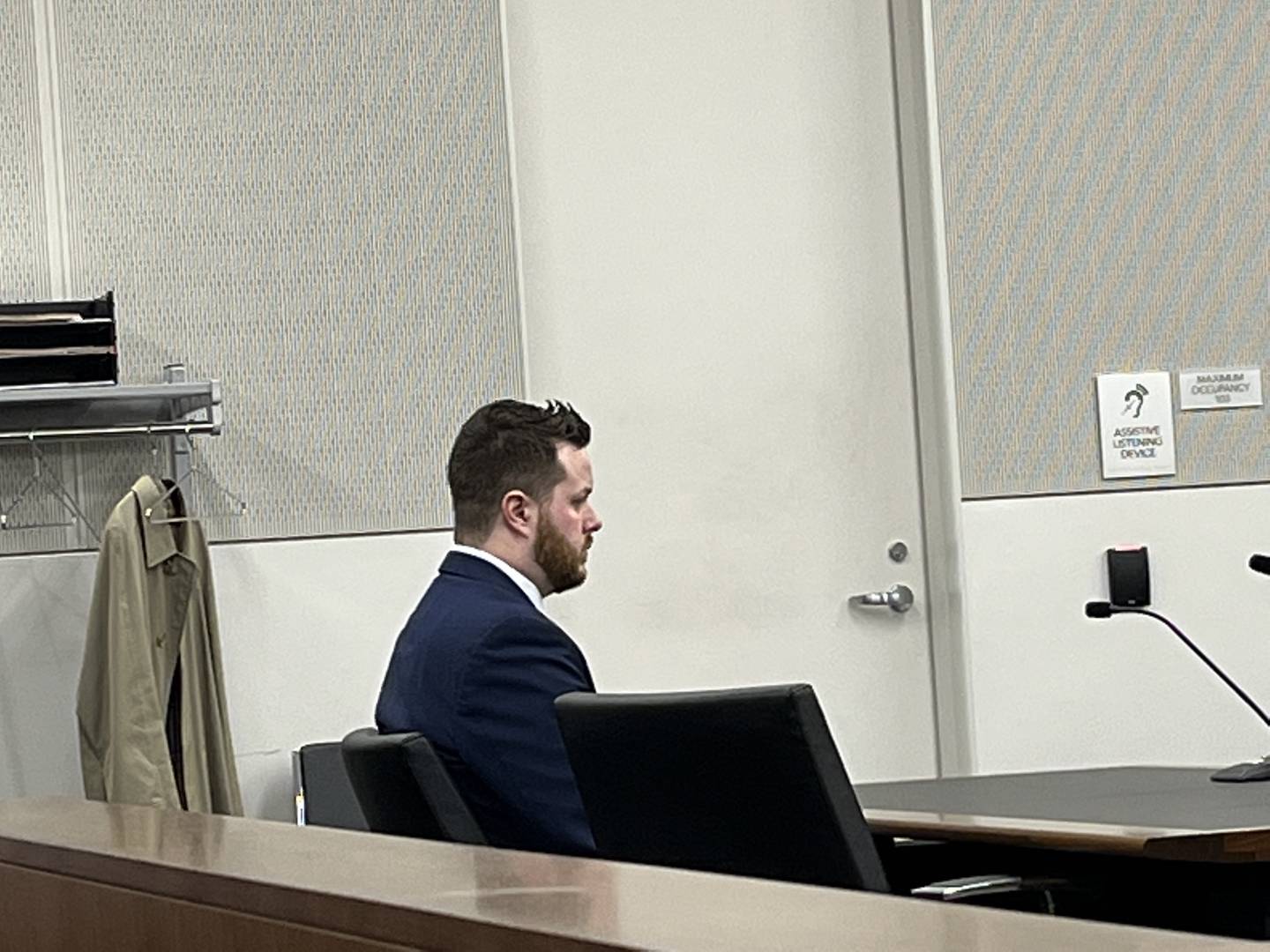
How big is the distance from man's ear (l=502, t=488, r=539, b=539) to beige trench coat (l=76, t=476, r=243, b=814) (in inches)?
37.5

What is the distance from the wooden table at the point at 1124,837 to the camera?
2490 mm

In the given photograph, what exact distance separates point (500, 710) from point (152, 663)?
131cm

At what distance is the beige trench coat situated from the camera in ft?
13.4

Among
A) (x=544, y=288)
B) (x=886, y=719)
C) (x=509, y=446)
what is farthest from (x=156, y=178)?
(x=886, y=719)

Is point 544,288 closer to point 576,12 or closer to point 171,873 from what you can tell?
point 576,12

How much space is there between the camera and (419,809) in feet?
8.70

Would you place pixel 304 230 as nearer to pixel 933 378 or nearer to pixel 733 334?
pixel 733 334

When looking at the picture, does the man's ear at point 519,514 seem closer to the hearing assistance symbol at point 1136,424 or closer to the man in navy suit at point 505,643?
the man in navy suit at point 505,643

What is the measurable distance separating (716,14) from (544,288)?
756mm

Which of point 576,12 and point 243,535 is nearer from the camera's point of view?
point 243,535

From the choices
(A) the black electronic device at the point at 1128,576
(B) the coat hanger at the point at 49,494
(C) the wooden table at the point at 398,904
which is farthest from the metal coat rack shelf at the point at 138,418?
(C) the wooden table at the point at 398,904

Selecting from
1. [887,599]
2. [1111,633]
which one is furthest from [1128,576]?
[887,599]

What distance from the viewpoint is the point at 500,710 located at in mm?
3023

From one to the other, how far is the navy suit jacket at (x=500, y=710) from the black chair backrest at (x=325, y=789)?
4.00 feet
